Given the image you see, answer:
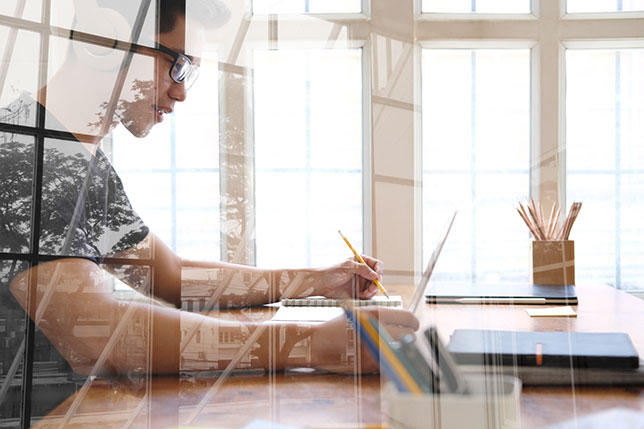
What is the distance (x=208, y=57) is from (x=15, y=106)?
0.28 m

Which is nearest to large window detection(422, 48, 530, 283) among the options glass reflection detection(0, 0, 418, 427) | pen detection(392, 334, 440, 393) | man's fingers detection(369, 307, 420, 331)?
glass reflection detection(0, 0, 418, 427)

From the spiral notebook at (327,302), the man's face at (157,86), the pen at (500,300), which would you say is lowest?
the pen at (500,300)

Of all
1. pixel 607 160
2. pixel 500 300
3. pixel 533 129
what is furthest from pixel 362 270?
pixel 607 160

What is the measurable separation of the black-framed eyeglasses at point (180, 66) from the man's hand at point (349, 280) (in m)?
0.23

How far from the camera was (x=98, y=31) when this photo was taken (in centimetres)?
34

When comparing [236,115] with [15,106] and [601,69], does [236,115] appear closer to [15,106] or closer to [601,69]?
[15,106]

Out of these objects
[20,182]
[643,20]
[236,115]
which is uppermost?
[643,20]

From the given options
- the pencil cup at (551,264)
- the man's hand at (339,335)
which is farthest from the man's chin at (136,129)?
the pencil cup at (551,264)

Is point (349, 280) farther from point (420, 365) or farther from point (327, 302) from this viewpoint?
point (420, 365)

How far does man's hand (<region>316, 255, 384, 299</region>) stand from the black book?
0.20 metres

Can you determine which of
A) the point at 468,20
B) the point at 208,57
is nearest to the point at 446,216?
the point at 468,20

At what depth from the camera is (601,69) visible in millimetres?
637

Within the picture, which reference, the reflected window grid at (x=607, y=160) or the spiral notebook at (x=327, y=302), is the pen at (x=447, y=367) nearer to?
the spiral notebook at (x=327, y=302)

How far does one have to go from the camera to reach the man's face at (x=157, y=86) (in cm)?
36
